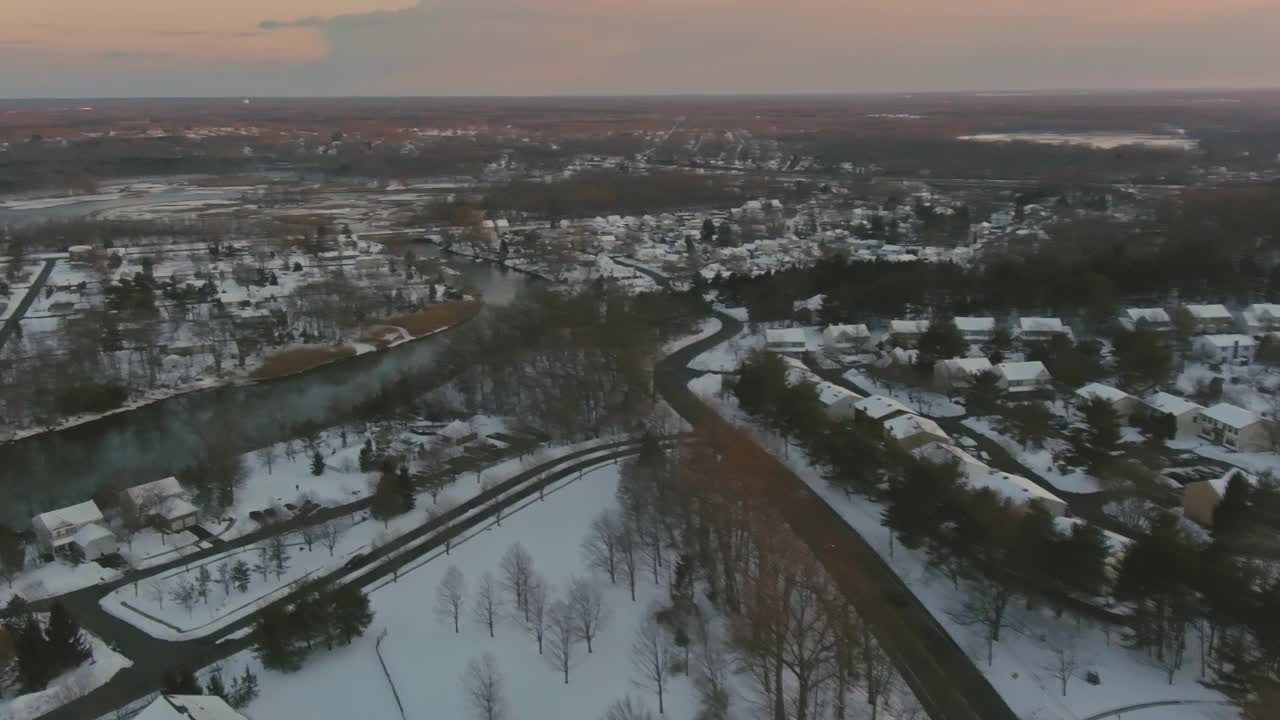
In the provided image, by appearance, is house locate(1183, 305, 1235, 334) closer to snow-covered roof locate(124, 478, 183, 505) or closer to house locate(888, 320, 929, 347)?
house locate(888, 320, 929, 347)

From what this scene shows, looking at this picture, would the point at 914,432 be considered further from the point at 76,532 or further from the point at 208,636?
the point at 76,532

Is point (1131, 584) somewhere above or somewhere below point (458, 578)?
above

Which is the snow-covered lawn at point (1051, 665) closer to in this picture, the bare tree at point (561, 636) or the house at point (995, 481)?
the house at point (995, 481)

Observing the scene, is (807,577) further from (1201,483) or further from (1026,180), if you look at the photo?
(1026,180)

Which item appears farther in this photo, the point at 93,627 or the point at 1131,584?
the point at 93,627

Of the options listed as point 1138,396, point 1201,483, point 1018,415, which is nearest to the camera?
point 1201,483

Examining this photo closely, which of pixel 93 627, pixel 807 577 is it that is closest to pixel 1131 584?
pixel 807 577

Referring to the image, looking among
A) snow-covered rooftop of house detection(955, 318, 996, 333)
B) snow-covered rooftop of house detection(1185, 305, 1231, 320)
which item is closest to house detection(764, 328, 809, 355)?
snow-covered rooftop of house detection(955, 318, 996, 333)
